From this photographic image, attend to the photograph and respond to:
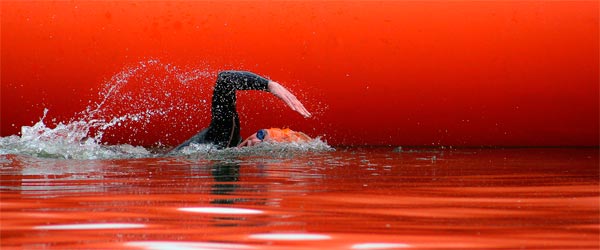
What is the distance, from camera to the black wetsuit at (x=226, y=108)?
10430 millimetres

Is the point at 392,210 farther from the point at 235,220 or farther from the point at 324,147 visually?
the point at 324,147

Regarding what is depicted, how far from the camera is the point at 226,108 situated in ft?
34.4

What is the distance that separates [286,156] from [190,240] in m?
5.93

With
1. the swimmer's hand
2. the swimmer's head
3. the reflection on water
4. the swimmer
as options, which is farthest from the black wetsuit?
the reflection on water

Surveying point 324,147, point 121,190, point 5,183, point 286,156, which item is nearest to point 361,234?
point 121,190

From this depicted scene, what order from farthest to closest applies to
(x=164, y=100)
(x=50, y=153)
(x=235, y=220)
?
1. (x=164, y=100)
2. (x=50, y=153)
3. (x=235, y=220)

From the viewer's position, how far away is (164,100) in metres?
14.7

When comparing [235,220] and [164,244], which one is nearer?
[164,244]

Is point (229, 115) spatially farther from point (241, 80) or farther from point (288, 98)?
point (288, 98)

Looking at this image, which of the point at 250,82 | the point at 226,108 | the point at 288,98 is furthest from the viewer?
the point at 226,108

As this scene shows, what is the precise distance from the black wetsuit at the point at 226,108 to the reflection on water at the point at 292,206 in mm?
1584

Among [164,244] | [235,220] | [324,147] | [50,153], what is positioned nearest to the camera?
[164,244]

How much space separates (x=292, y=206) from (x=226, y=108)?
5.14 meters

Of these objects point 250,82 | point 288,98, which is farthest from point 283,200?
point 250,82
